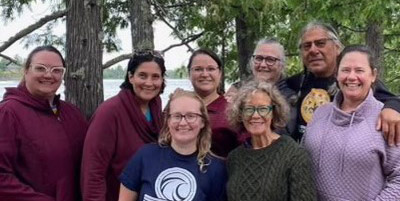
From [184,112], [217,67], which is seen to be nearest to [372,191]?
[184,112]

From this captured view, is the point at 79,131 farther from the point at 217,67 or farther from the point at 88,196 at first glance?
the point at 217,67

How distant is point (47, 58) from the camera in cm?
364

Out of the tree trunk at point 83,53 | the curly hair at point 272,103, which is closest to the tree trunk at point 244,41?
the tree trunk at point 83,53

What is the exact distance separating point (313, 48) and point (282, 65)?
0.35m

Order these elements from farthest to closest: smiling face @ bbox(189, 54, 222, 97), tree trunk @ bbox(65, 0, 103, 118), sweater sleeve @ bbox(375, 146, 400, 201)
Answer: tree trunk @ bbox(65, 0, 103, 118) < smiling face @ bbox(189, 54, 222, 97) < sweater sleeve @ bbox(375, 146, 400, 201)

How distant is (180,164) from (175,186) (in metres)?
0.13

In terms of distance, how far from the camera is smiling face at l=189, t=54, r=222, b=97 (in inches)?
152

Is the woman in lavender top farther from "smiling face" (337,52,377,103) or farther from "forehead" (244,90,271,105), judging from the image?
"forehead" (244,90,271,105)

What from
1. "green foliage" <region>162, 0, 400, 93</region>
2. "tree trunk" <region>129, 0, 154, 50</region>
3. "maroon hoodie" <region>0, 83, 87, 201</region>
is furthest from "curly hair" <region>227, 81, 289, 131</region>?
"tree trunk" <region>129, 0, 154, 50</region>

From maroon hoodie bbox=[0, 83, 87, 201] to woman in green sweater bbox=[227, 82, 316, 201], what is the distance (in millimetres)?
1082

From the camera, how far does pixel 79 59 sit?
15.9 feet

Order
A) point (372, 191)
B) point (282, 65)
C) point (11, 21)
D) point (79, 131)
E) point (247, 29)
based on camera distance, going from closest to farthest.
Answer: point (372, 191), point (79, 131), point (282, 65), point (11, 21), point (247, 29)

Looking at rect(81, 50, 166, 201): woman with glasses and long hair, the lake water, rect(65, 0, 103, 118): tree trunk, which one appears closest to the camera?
rect(81, 50, 166, 201): woman with glasses and long hair

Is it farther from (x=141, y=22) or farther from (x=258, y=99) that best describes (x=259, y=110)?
(x=141, y=22)
